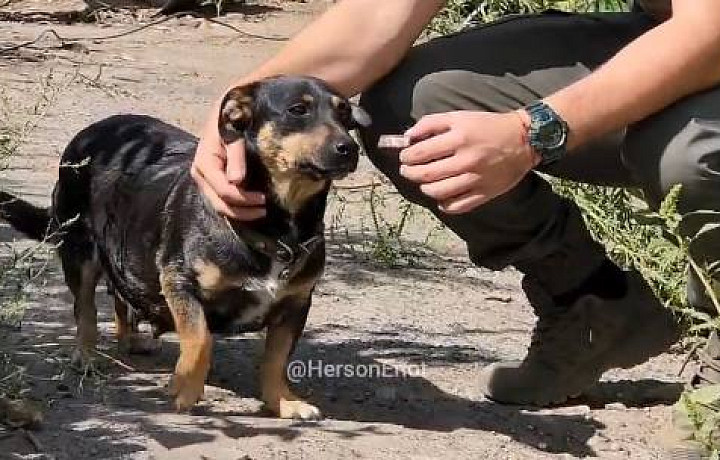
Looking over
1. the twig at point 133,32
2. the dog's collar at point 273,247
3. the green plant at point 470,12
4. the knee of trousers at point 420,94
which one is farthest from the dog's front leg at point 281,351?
the twig at point 133,32

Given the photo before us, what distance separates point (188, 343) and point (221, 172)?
0.65 m

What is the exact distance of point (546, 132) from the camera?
8.09ft

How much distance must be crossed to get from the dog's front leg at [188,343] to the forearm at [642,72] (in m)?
1.13

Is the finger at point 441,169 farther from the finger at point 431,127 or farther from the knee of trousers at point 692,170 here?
the knee of trousers at point 692,170

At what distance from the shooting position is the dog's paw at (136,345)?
12.4 feet

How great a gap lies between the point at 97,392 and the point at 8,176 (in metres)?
2.19

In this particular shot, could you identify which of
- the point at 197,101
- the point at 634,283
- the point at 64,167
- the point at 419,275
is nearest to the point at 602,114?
the point at 634,283

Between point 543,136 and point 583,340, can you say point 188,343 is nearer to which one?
point 583,340

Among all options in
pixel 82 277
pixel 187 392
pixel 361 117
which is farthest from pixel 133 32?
pixel 361 117

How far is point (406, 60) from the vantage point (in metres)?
3.06

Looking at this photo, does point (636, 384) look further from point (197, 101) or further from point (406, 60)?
point (197, 101)

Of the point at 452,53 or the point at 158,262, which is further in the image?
the point at 158,262

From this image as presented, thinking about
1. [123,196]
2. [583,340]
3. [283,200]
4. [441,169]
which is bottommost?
[583,340]

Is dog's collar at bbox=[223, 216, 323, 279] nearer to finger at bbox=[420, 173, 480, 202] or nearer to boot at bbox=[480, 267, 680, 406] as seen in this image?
boot at bbox=[480, 267, 680, 406]
